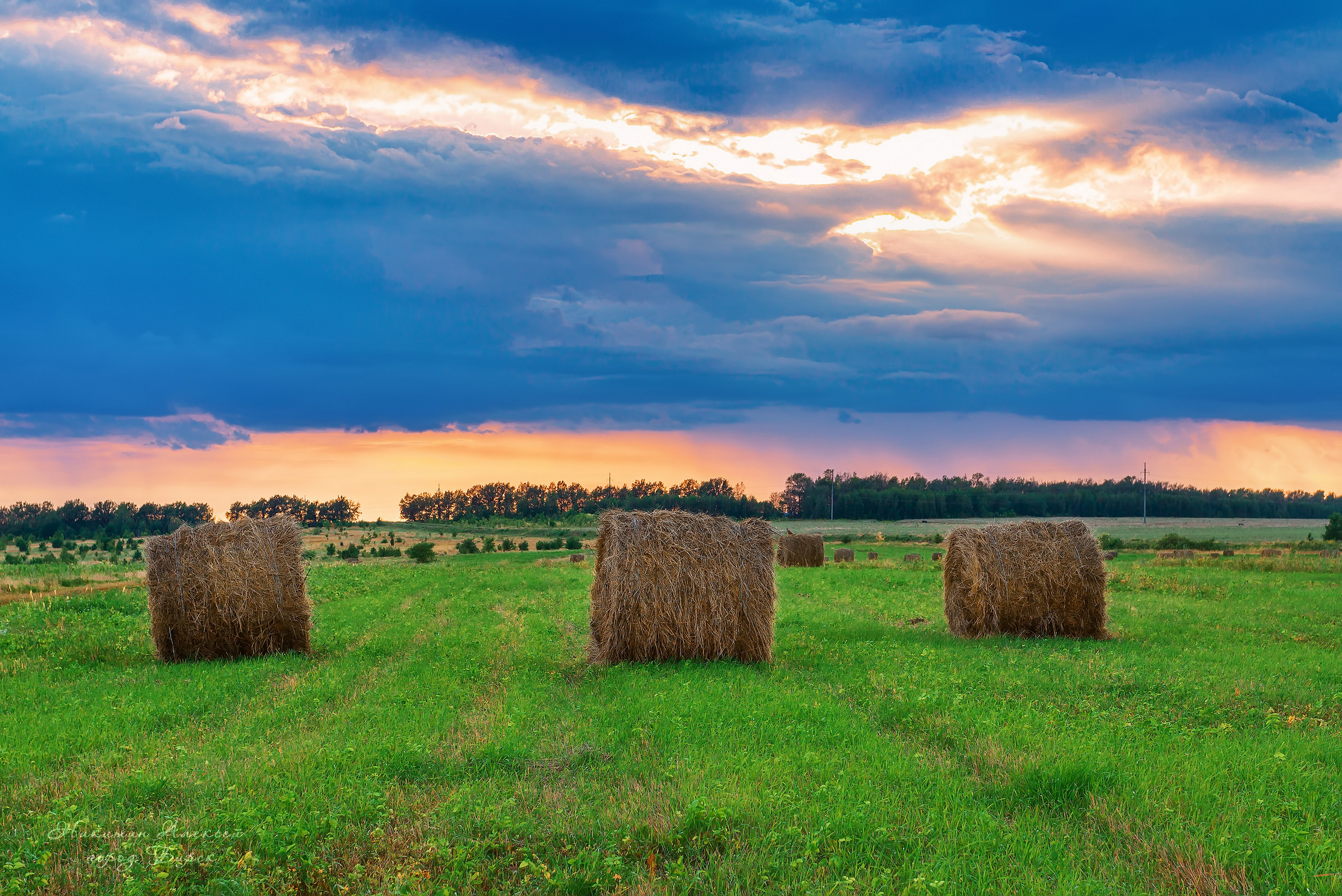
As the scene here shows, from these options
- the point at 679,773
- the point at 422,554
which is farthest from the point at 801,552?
the point at 679,773

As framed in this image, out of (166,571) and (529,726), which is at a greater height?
(166,571)

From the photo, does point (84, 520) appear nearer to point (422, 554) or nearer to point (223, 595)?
point (422, 554)

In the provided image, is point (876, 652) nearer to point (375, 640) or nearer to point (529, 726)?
point (529, 726)

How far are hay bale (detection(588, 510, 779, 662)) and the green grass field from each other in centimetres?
82

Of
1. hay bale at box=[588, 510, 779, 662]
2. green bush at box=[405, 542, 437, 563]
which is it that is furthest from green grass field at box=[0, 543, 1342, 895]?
green bush at box=[405, 542, 437, 563]

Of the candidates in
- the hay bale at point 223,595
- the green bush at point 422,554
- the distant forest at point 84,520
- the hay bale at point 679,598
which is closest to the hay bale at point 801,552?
the green bush at point 422,554

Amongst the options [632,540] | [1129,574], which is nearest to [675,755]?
[632,540]

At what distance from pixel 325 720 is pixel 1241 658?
1520 cm

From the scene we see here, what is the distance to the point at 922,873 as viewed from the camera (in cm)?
647

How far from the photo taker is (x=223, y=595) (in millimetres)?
18297

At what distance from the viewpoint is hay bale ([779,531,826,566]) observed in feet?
163

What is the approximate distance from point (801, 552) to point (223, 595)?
35451 millimetres

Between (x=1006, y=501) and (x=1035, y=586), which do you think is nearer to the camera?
(x=1035, y=586)

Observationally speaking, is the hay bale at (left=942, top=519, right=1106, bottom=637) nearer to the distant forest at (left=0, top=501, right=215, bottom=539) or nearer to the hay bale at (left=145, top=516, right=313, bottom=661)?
the hay bale at (left=145, top=516, right=313, bottom=661)
